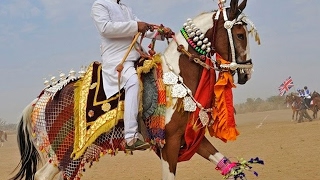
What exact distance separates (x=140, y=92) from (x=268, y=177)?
14.0 feet

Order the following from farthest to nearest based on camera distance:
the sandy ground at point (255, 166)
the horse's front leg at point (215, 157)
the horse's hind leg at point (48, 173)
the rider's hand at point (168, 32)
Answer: the sandy ground at point (255, 166), the horse's hind leg at point (48, 173), the rider's hand at point (168, 32), the horse's front leg at point (215, 157)

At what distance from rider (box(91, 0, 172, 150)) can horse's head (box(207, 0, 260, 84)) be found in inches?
20.0

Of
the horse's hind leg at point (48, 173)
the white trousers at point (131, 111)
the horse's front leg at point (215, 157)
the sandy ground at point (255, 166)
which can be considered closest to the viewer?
the white trousers at point (131, 111)

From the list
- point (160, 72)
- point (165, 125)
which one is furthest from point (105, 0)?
point (165, 125)

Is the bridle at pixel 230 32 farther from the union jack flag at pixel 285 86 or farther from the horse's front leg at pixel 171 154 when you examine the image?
the union jack flag at pixel 285 86

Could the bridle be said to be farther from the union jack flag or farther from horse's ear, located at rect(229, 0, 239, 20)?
the union jack flag

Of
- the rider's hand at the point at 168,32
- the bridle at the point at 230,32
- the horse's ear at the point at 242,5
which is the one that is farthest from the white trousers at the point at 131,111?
the horse's ear at the point at 242,5

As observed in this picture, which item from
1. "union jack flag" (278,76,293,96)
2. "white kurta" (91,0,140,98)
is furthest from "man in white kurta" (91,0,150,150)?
"union jack flag" (278,76,293,96)

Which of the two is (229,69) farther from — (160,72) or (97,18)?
(97,18)

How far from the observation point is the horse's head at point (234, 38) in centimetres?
487

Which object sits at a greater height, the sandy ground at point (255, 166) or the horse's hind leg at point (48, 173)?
the horse's hind leg at point (48, 173)

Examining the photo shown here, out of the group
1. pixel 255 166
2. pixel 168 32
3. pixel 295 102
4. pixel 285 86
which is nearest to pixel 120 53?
pixel 168 32

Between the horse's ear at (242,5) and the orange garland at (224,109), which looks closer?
the orange garland at (224,109)

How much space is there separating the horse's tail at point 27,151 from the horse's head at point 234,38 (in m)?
2.30
